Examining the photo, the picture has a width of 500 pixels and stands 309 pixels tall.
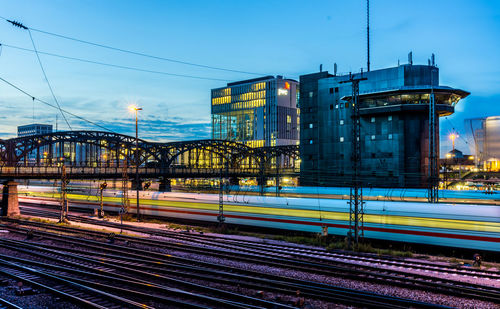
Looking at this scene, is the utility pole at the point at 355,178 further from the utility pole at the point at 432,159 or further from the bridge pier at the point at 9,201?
the bridge pier at the point at 9,201

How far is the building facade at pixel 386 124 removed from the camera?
5356 cm

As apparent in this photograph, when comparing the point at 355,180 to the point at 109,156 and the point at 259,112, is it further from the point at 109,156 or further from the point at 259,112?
the point at 259,112

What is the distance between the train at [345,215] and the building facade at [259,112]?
415 feet

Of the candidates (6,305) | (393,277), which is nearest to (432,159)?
(393,277)

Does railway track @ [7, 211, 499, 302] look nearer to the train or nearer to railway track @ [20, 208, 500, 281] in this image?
railway track @ [20, 208, 500, 281]

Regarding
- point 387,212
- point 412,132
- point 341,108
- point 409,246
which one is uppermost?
point 341,108

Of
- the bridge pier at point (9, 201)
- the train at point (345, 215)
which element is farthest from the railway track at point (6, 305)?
the bridge pier at point (9, 201)

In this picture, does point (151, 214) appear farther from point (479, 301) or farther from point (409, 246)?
point (479, 301)

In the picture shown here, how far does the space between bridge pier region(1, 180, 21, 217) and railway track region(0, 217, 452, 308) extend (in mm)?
21460

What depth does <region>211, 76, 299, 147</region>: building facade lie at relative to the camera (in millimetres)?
168750

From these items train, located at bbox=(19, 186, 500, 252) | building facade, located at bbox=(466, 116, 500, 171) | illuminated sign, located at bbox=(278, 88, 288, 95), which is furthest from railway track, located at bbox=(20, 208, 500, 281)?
illuminated sign, located at bbox=(278, 88, 288, 95)

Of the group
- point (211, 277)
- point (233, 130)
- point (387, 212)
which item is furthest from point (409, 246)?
point (233, 130)

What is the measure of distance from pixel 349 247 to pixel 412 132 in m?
34.5

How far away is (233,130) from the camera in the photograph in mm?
181500
